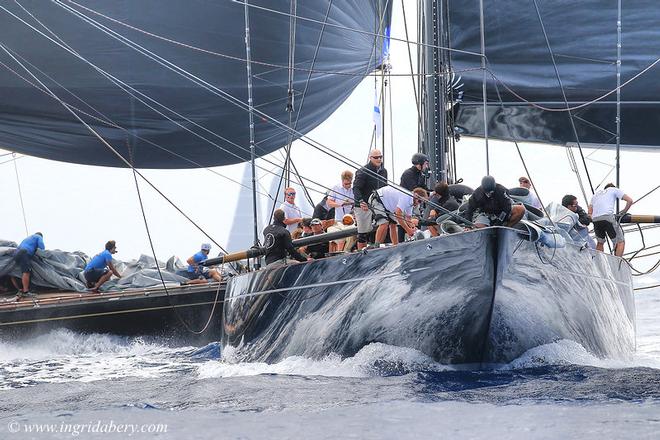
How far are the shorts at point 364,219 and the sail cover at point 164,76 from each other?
7.77 m

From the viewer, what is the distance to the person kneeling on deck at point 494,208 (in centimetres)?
902

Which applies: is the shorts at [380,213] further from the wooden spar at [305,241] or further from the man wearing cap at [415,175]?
the man wearing cap at [415,175]

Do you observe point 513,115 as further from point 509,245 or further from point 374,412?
point 374,412

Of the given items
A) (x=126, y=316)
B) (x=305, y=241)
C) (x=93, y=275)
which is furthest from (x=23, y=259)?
(x=305, y=241)

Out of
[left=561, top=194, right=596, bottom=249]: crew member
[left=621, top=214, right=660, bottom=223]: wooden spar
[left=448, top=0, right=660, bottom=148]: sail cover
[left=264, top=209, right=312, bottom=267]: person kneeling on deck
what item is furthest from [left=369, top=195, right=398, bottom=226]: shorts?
[left=448, top=0, right=660, bottom=148]: sail cover

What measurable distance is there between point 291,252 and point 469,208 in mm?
2205

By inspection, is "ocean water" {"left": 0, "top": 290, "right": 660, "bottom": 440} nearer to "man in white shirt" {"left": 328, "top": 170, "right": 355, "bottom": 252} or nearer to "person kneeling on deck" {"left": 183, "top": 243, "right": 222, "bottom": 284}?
"man in white shirt" {"left": 328, "top": 170, "right": 355, "bottom": 252}

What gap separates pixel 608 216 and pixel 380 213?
339 cm

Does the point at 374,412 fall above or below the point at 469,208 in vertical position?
below

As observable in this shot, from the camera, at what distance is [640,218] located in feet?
38.6

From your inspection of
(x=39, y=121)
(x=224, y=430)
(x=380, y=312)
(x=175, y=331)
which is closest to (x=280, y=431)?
(x=224, y=430)

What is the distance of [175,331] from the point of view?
16.3 meters

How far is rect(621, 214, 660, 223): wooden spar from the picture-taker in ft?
38.2

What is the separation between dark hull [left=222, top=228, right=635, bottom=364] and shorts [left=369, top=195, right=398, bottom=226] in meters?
0.65
